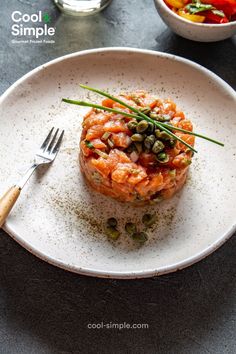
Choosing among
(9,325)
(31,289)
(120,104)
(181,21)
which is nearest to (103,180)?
(120,104)

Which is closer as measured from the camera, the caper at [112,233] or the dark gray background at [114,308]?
the dark gray background at [114,308]

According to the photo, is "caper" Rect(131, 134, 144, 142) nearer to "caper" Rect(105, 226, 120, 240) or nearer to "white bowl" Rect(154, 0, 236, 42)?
"caper" Rect(105, 226, 120, 240)

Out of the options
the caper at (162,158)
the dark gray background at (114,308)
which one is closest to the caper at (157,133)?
the caper at (162,158)

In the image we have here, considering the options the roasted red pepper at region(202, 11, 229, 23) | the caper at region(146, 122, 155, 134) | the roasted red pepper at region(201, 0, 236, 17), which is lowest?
the caper at region(146, 122, 155, 134)

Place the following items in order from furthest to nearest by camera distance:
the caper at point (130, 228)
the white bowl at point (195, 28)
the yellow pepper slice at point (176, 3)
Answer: the yellow pepper slice at point (176, 3)
the white bowl at point (195, 28)
the caper at point (130, 228)

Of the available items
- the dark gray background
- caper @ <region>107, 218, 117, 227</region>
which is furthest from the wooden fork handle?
caper @ <region>107, 218, 117, 227</region>

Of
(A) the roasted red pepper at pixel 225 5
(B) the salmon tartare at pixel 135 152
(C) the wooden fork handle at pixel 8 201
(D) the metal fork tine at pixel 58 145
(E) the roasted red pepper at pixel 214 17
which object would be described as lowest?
(D) the metal fork tine at pixel 58 145

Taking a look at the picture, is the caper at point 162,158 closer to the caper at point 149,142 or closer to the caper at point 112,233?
the caper at point 149,142
